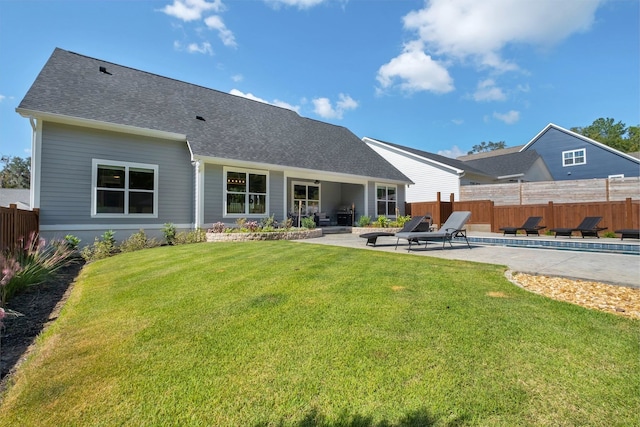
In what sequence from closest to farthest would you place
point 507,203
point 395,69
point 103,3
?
point 103,3
point 507,203
point 395,69

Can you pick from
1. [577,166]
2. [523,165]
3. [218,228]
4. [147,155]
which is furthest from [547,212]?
[147,155]

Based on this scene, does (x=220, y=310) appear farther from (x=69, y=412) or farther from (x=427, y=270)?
(x=427, y=270)

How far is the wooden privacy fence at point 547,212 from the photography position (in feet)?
43.2

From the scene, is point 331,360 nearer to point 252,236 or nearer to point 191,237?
point 252,236

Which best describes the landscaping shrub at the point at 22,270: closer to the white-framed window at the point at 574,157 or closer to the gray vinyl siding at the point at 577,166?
the gray vinyl siding at the point at 577,166

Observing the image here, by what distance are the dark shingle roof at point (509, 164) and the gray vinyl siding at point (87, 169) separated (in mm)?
23934

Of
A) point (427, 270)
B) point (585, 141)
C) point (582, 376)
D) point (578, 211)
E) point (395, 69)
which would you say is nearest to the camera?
point (582, 376)

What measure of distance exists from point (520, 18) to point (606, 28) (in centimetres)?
475

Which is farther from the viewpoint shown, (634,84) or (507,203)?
(507,203)

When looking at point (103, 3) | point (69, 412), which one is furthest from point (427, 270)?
point (103, 3)

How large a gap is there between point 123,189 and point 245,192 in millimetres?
4347

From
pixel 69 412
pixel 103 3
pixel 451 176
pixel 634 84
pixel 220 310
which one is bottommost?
pixel 69 412

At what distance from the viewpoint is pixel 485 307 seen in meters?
3.82

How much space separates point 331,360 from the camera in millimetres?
2660
